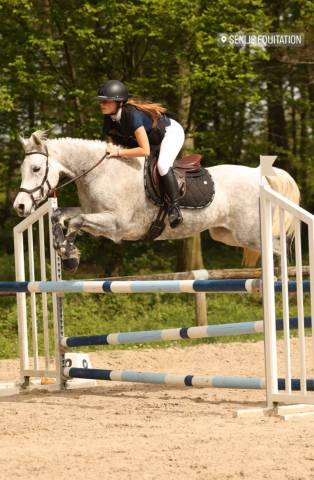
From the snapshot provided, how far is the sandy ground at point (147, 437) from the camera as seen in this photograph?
3809 mm

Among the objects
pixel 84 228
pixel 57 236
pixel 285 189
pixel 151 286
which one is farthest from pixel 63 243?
pixel 285 189

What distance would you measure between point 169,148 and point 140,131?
34 cm

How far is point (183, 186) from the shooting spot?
667 centimetres

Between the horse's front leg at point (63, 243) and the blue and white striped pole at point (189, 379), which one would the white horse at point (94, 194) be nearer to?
the horse's front leg at point (63, 243)

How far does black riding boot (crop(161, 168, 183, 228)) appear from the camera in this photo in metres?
6.47

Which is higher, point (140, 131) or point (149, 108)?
point (149, 108)

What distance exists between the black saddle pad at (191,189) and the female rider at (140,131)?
9 cm

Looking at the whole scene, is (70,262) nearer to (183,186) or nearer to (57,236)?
(57,236)

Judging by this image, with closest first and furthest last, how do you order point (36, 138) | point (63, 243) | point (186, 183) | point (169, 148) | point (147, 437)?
1. point (147, 437)
2. point (63, 243)
3. point (36, 138)
4. point (169, 148)
5. point (186, 183)

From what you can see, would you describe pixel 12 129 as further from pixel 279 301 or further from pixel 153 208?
pixel 153 208

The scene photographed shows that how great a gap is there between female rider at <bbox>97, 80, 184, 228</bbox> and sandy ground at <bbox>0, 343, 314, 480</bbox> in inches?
50.9

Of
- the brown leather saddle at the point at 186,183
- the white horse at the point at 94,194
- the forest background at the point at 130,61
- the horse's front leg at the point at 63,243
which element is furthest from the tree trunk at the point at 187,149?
the horse's front leg at the point at 63,243

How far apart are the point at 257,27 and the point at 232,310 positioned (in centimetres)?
407

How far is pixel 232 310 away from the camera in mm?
13750
